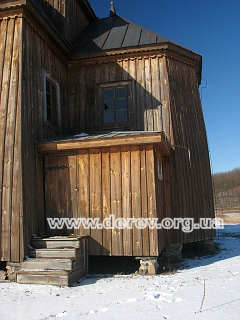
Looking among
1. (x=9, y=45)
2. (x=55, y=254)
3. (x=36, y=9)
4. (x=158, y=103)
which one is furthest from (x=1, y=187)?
(x=158, y=103)

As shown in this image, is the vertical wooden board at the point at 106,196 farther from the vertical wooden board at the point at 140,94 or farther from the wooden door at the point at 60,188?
the vertical wooden board at the point at 140,94

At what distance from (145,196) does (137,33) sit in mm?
5912

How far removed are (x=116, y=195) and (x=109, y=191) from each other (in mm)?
190

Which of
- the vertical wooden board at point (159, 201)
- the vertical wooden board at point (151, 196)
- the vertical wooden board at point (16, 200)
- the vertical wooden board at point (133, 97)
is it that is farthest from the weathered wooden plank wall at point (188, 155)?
the vertical wooden board at point (16, 200)

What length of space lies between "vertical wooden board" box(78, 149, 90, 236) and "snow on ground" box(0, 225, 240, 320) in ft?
4.58

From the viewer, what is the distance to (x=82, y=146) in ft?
24.5

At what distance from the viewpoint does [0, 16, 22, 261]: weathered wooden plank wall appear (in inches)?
265

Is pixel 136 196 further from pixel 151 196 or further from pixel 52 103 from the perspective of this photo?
pixel 52 103

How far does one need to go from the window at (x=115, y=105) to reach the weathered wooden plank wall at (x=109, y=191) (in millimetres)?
2399

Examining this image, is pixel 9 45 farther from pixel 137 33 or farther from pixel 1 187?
pixel 137 33

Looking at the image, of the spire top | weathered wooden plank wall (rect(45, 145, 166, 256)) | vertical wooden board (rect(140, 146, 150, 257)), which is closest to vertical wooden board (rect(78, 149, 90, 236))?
weathered wooden plank wall (rect(45, 145, 166, 256))

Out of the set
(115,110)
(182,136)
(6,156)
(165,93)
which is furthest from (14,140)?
(182,136)

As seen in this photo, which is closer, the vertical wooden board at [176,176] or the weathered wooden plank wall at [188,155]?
the vertical wooden board at [176,176]

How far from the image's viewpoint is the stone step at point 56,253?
6.47 meters
